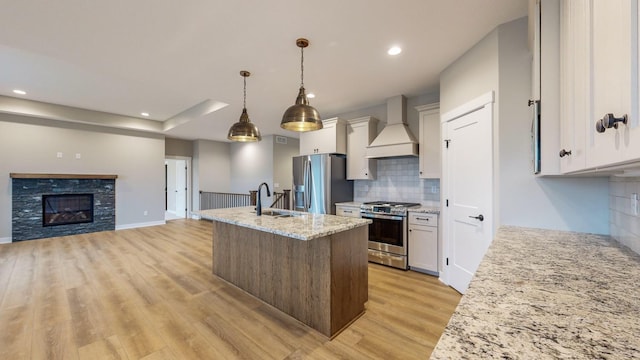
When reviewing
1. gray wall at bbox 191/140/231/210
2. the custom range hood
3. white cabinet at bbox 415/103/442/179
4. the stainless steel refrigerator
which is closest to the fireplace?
gray wall at bbox 191/140/231/210

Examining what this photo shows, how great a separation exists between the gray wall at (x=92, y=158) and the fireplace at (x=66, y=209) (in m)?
0.51

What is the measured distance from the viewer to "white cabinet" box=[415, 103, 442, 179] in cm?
358

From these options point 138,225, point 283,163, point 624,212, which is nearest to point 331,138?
point 283,163

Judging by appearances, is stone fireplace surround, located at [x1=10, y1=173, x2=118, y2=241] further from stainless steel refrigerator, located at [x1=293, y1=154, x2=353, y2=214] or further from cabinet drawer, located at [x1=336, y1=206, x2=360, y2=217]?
cabinet drawer, located at [x1=336, y1=206, x2=360, y2=217]

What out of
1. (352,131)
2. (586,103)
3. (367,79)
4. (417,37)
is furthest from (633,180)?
(352,131)

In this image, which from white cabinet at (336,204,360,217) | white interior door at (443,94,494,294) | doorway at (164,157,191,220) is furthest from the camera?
doorway at (164,157,191,220)

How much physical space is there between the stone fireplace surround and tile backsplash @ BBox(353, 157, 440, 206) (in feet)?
20.3

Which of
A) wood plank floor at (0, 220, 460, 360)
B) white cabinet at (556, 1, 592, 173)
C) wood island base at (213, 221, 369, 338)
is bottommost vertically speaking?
wood plank floor at (0, 220, 460, 360)

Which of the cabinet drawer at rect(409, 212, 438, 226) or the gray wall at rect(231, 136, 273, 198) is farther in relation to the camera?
the gray wall at rect(231, 136, 273, 198)

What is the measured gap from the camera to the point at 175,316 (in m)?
2.42

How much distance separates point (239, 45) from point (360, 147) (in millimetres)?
→ 2546

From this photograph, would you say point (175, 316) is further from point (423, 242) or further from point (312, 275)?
point (423, 242)

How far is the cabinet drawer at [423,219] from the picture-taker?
11.2 ft

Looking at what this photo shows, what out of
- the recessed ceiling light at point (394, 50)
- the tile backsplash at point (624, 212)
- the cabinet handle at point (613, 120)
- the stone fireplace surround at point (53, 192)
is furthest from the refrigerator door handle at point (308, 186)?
the stone fireplace surround at point (53, 192)
